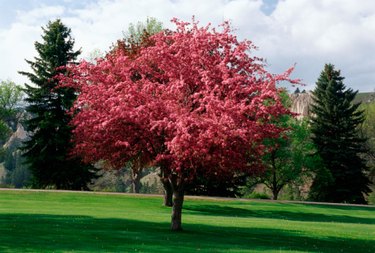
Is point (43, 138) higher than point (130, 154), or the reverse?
point (43, 138)

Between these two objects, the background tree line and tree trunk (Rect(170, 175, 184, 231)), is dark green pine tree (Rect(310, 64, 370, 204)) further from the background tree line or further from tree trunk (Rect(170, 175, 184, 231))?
tree trunk (Rect(170, 175, 184, 231))

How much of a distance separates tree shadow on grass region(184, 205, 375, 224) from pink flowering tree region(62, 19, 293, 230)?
14358 mm

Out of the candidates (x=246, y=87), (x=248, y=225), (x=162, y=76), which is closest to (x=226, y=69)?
(x=246, y=87)

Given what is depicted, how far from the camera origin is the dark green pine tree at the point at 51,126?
46656mm

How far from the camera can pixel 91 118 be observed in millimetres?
18328

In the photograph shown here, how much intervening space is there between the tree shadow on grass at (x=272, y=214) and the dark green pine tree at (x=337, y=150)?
19.1m

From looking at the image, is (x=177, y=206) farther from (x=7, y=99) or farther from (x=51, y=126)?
(x=7, y=99)

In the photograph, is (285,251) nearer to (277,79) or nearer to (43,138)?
(277,79)

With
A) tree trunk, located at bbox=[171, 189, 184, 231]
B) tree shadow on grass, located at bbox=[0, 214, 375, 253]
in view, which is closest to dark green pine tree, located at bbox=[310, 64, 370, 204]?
tree shadow on grass, located at bbox=[0, 214, 375, 253]

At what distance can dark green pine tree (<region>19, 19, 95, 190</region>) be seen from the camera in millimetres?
46656

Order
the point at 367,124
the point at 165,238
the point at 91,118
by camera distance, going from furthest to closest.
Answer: the point at 367,124, the point at 91,118, the point at 165,238

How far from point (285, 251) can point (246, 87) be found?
5790 millimetres

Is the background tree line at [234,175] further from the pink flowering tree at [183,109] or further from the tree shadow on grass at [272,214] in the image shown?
the pink flowering tree at [183,109]

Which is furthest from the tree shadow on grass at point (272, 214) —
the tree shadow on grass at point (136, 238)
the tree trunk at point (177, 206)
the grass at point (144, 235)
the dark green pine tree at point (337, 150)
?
the dark green pine tree at point (337, 150)
